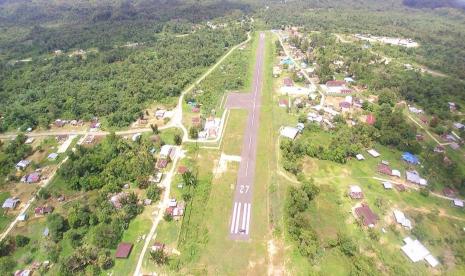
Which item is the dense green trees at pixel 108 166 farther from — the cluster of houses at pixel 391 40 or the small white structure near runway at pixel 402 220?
the cluster of houses at pixel 391 40

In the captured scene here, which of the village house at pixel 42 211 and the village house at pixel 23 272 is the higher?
the village house at pixel 42 211

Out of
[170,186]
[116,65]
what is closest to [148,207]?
[170,186]

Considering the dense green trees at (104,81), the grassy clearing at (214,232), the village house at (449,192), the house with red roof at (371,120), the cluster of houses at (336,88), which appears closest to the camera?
the grassy clearing at (214,232)

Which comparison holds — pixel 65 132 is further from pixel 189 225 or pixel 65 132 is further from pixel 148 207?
pixel 189 225

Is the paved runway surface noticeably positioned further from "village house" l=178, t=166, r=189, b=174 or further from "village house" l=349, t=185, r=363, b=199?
"village house" l=349, t=185, r=363, b=199

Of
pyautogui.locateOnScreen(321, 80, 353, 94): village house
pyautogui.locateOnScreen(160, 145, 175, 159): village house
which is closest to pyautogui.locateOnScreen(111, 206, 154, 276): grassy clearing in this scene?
pyautogui.locateOnScreen(160, 145, 175, 159): village house

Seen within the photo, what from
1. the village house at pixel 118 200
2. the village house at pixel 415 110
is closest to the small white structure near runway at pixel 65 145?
the village house at pixel 118 200
